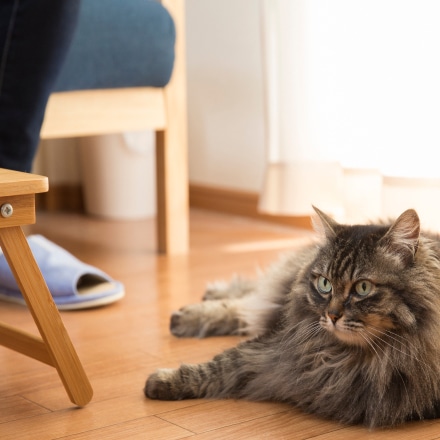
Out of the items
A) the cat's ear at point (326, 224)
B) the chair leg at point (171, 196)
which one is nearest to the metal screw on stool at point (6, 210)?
the cat's ear at point (326, 224)

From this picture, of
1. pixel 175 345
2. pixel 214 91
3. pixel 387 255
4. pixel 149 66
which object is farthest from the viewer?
pixel 214 91

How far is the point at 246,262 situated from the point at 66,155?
1.34 metres

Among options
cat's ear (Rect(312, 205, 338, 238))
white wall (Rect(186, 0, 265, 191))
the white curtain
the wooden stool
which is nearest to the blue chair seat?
the white curtain

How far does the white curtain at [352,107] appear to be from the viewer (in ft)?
7.18

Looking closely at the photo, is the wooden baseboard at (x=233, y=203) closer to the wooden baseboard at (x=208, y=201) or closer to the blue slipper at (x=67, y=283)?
the wooden baseboard at (x=208, y=201)

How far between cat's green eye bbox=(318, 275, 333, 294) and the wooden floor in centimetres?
22

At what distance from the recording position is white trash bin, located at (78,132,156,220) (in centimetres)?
325

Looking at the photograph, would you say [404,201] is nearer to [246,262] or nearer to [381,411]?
[246,262]

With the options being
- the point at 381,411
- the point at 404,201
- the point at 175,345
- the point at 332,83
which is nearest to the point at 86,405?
the point at 175,345

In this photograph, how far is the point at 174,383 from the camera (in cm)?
143

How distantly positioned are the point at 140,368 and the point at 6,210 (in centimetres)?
51

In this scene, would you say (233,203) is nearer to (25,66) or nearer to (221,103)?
(221,103)

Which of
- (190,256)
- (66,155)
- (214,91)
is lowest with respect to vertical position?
(190,256)

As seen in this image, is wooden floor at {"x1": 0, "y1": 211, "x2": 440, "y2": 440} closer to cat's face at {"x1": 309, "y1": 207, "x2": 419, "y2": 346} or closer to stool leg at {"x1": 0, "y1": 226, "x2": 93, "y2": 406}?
stool leg at {"x1": 0, "y1": 226, "x2": 93, "y2": 406}
